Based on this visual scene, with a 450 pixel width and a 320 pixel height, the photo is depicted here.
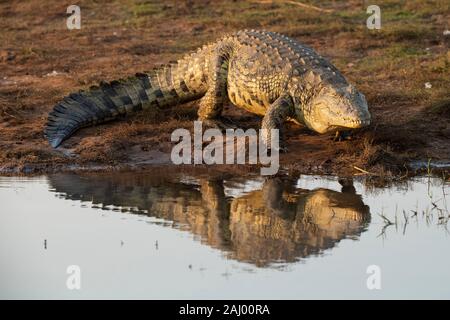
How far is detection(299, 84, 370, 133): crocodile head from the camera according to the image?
10719 mm

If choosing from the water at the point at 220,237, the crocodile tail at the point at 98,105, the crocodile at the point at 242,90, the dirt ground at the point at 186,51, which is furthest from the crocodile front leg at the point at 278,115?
the crocodile tail at the point at 98,105

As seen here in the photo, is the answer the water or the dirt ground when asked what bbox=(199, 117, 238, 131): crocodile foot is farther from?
the water

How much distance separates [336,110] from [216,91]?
68.5 inches

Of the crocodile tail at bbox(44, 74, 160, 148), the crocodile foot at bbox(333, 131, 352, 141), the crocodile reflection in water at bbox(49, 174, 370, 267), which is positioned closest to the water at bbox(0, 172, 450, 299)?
the crocodile reflection in water at bbox(49, 174, 370, 267)

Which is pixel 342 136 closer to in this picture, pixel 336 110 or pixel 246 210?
pixel 336 110

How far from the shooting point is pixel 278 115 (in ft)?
37.0

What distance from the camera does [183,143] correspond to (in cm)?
1171

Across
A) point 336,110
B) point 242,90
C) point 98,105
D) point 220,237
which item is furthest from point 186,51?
point 220,237

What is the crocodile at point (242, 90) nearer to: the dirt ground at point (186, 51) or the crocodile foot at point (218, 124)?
the crocodile foot at point (218, 124)

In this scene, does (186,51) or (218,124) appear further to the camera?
(186,51)

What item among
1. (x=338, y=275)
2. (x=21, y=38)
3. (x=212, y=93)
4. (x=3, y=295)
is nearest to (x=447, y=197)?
(x=338, y=275)

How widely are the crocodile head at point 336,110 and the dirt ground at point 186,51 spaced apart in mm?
359

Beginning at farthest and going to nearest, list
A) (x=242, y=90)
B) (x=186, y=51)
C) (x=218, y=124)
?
(x=186, y=51) < (x=218, y=124) < (x=242, y=90)

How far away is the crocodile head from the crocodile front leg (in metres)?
0.17
